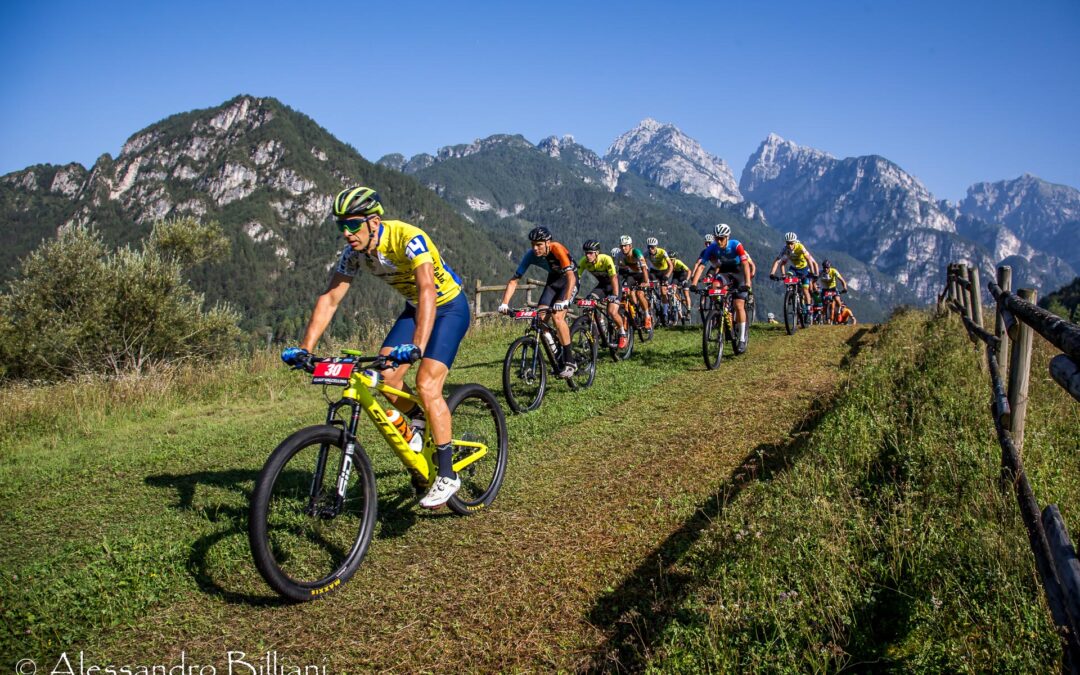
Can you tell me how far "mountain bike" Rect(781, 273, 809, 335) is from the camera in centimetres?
1608

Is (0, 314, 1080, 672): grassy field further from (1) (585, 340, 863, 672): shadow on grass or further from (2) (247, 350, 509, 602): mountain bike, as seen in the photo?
(2) (247, 350, 509, 602): mountain bike

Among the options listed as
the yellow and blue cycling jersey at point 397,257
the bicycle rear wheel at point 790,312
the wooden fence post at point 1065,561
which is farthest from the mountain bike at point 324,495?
the bicycle rear wheel at point 790,312

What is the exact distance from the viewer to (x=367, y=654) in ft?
12.2

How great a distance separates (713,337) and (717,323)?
361 mm

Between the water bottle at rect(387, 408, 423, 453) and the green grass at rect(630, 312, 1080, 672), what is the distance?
2.25m

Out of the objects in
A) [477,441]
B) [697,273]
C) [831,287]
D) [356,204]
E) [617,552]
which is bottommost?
[617,552]

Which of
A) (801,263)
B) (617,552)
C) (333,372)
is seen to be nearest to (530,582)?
(617,552)

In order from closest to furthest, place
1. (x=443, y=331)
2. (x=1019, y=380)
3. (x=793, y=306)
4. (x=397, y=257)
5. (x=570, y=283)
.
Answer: (x=1019, y=380) < (x=397, y=257) < (x=443, y=331) < (x=570, y=283) < (x=793, y=306)

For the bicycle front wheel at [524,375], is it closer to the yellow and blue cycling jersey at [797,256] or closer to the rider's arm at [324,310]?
the rider's arm at [324,310]

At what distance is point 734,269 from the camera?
42.4 feet

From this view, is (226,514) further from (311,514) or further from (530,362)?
(530,362)

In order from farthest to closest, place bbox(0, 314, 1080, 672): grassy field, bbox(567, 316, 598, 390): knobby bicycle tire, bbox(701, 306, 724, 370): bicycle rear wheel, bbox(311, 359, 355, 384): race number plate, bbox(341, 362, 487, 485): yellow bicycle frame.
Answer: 1. bbox(701, 306, 724, 370): bicycle rear wheel
2. bbox(567, 316, 598, 390): knobby bicycle tire
3. bbox(341, 362, 487, 485): yellow bicycle frame
4. bbox(311, 359, 355, 384): race number plate
5. bbox(0, 314, 1080, 672): grassy field

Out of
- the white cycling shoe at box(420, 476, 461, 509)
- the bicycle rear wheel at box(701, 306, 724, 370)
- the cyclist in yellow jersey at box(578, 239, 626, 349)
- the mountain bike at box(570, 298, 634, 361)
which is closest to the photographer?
the white cycling shoe at box(420, 476, 461, 509)

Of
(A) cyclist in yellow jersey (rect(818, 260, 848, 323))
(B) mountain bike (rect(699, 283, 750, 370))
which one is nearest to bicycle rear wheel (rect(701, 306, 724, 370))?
(B) mountain bike (rect(699, 283, 750, 370))
